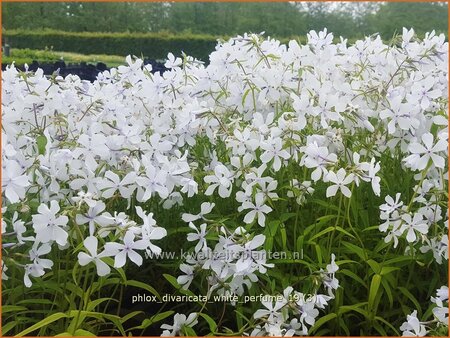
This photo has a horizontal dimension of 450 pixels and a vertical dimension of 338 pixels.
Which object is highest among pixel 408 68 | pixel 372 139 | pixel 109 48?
pixel 408 68

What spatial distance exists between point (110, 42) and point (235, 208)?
12914mm

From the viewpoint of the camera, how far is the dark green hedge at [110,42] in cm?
1420

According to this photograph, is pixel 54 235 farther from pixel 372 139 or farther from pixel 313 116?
pixel 372 139

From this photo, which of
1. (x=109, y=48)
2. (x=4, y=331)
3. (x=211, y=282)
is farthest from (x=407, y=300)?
(x=109, y=48)

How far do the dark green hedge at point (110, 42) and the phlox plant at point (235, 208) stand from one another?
12140 mm

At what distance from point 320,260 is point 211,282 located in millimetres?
318

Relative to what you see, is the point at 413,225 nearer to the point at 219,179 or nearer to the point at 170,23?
the point at 219,179

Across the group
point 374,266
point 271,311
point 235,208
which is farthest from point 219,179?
point 374,266

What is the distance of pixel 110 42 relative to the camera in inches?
A: 568

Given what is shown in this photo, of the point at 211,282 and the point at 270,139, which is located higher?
the point at 270,139

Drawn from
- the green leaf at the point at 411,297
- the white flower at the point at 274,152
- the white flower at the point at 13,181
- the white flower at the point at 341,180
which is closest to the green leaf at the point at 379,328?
the green leaf at the point at 411,297

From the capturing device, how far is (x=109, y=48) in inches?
570

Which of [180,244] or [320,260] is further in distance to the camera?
[180,244]

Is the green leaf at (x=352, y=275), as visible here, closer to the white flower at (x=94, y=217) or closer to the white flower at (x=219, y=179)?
the white flower at (x=219, y=179)
